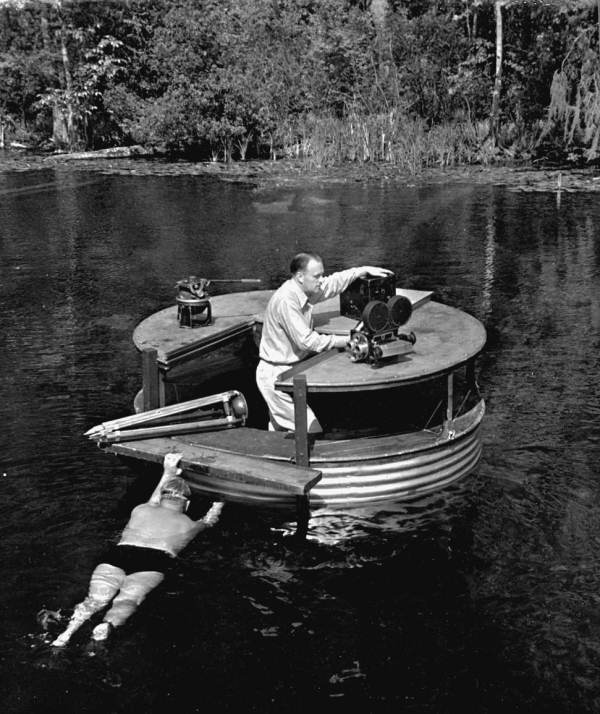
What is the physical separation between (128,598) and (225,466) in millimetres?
1371

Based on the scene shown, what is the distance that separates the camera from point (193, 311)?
9.89 metres

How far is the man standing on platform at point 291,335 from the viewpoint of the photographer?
8680 mm

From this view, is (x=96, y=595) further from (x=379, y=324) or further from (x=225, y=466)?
(x=379, y=324)

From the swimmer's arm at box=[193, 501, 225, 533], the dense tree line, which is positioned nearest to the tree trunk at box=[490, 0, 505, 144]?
the dense tree line

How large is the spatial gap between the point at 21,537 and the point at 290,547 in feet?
7.92

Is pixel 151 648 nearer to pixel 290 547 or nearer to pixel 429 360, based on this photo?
pixel 290 547

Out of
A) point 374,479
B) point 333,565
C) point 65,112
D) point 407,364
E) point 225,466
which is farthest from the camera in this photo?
point 65,112

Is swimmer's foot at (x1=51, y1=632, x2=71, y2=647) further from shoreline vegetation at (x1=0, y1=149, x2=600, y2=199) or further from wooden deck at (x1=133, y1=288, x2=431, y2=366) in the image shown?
shoreline vegetation at (x1=0, y1=149, x2=600, y2=199)

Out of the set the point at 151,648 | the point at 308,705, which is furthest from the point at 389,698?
the point at 151,648

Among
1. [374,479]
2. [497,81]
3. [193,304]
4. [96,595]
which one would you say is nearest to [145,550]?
[96,595]

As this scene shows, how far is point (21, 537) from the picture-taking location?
8.34m

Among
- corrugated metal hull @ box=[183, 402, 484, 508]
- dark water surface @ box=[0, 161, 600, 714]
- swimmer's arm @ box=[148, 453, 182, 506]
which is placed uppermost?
swimmer's arm @ box=[148, 453, 182, 506]

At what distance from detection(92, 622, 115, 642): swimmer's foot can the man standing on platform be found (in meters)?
2.70

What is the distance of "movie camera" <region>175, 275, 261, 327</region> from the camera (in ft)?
32.0
